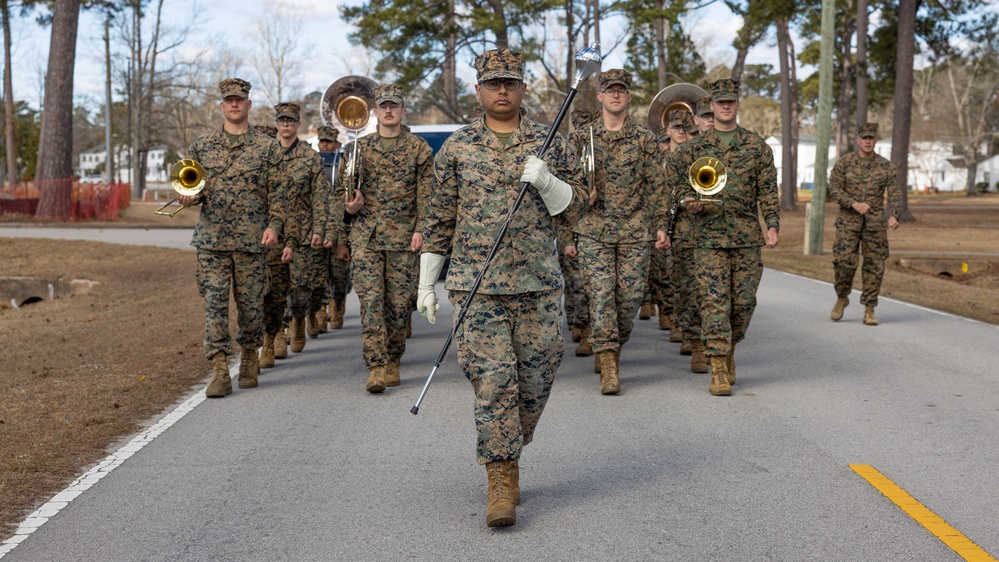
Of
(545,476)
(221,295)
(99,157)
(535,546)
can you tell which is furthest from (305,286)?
(99,157)

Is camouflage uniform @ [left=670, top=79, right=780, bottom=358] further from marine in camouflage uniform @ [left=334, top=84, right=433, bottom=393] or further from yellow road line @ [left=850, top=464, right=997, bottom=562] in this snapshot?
yellow road line @ [left=850, top=464, right=997, bottom=562]

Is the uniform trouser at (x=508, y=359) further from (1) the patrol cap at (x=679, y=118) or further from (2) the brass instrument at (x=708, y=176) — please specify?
(1) the patrol cap at (x=679, y=118)

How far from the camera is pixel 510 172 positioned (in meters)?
5.68

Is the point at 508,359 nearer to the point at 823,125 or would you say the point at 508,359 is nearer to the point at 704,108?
the point at 704,108

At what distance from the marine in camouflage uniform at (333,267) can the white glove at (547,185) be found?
6363 mm

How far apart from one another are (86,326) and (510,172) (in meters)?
10.2

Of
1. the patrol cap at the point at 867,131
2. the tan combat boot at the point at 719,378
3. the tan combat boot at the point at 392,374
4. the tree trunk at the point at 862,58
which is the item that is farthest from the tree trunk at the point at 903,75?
the tan combat boot at the point at 392,374

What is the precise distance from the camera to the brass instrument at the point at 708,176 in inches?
355

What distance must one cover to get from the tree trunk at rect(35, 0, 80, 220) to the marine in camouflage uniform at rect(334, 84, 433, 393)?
1177 inches

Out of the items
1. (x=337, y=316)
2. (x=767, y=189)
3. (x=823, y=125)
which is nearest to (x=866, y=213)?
(x=767, y=189)

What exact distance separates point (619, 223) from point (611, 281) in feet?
1.53

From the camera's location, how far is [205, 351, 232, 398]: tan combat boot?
8.99 meters

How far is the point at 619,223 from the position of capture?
30.7 feet

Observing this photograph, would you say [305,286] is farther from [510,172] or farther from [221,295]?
[510,172]
